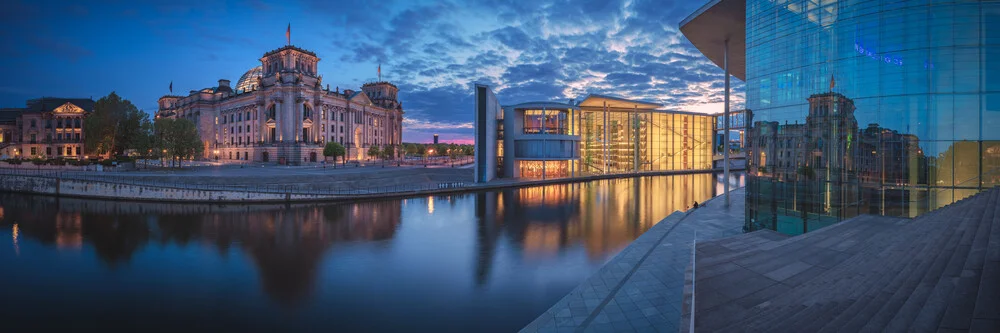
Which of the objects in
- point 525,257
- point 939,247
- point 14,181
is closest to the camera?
point 939,247

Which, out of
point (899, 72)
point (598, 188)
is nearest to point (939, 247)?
point (899, 72)

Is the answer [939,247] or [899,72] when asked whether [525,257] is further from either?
[899,72]

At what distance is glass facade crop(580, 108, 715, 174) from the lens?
214 ft

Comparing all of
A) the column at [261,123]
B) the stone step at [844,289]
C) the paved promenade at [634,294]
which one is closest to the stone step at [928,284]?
the stone step at [844,289]

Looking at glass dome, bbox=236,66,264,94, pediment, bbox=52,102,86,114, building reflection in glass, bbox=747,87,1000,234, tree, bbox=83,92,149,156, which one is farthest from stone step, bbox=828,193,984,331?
pediment, bbox=52,102,86,114

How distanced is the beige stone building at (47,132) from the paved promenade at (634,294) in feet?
347

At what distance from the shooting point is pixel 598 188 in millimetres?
44094

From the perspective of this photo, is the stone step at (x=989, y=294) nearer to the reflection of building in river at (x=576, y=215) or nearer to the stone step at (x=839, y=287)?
the stone step at (x=839, y=287)

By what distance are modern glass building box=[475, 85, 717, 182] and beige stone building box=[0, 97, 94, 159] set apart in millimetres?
83235

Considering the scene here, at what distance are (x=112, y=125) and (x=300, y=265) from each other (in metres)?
62.3

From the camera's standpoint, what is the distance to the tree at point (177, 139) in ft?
165

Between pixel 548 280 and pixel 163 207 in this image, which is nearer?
pixel 548 280

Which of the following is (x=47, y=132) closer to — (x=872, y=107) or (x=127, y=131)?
(x=127, y=131)

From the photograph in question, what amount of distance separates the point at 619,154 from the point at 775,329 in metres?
65.7
